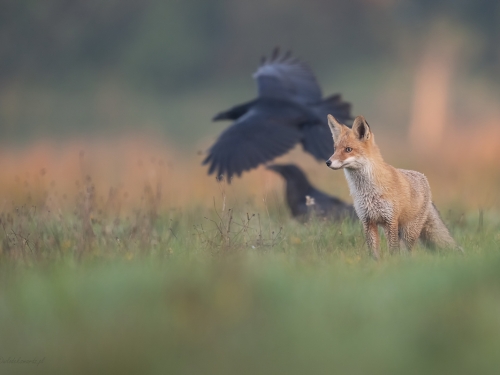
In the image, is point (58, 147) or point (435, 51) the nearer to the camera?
point (58, 147)

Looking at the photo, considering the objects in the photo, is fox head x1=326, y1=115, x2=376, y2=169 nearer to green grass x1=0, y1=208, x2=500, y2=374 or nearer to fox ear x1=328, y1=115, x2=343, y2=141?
fox ear x1=328, y1=115, x2=343, y2=141

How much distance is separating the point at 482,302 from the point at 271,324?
1110mm

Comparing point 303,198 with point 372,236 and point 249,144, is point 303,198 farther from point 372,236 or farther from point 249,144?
point 372,236

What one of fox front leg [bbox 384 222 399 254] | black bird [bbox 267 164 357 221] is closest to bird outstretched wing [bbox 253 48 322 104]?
black bird [bbox 267 164 357 221]

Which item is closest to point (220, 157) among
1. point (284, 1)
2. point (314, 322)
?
point (314, 322)

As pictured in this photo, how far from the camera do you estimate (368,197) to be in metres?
5.60

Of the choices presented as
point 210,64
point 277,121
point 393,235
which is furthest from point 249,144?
point 210,64

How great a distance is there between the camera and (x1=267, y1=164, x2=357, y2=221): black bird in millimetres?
7930

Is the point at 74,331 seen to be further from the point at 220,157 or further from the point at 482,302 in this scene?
the point at 220,157

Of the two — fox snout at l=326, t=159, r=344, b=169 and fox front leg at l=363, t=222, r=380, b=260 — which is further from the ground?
fox snout at l=326, t=159, r=344, b=169

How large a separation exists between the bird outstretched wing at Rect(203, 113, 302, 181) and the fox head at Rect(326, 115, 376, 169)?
2023mm

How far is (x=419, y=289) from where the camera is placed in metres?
4.13

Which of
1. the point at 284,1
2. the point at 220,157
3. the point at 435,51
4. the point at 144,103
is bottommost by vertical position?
the point at 220,157

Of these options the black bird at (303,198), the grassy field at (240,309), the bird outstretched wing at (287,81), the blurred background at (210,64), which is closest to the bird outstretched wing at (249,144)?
the black bird at (303,198)
